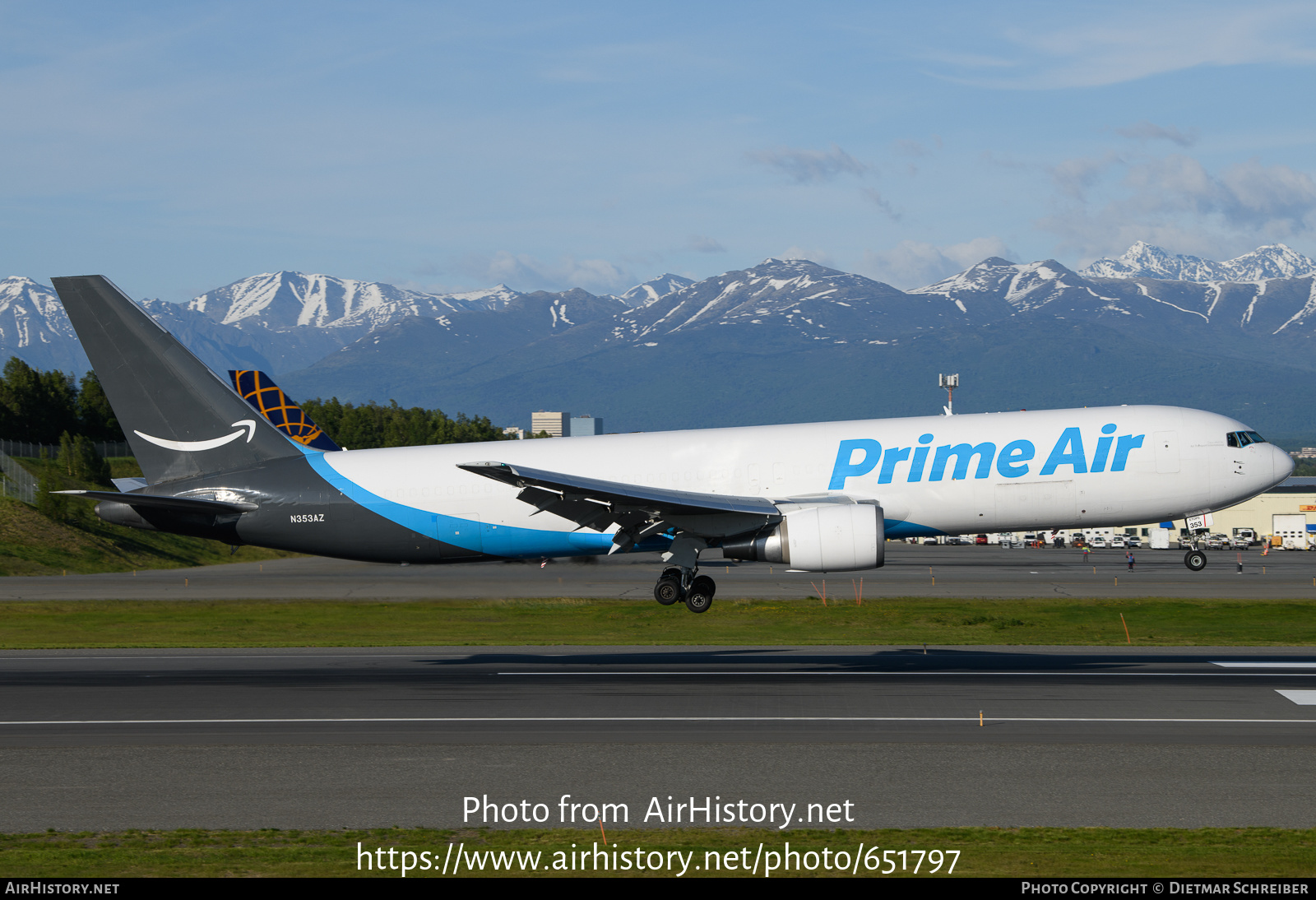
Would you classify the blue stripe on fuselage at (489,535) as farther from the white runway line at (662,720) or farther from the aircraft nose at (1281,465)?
the aircraft nose at (1281,465)

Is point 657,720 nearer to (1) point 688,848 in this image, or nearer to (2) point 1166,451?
(1) point 688,848

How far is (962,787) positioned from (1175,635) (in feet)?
94.7

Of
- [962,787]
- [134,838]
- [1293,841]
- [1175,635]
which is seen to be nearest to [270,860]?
[134,838]

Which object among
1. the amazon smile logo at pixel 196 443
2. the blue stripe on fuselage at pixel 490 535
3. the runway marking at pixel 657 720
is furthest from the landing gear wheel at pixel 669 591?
the amazon smile logo at pixel 196 443

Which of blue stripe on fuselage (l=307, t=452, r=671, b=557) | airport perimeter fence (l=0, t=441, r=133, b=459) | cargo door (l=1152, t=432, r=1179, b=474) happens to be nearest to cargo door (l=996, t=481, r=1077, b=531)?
cargo door (l=1152, t=432, r=1179, b=474)

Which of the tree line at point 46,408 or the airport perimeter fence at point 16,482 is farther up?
the tree line at point 46,408

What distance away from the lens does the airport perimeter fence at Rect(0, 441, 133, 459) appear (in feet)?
386

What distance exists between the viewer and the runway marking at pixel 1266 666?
31.9 meters

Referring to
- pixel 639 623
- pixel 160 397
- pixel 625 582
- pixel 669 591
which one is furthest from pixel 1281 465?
pixel 625 582

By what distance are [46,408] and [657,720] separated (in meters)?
126

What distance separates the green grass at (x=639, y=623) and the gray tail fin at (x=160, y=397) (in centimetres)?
1040

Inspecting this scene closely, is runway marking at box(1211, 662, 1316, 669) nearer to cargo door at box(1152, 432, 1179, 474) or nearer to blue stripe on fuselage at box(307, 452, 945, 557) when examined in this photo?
cargo door at box(1152, 432, 1179, 474)

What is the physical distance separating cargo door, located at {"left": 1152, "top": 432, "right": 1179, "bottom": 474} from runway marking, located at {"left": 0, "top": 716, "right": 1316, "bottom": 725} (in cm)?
875

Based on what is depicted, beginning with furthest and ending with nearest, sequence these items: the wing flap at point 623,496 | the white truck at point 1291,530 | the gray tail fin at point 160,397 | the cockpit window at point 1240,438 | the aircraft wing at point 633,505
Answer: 1. the white truck at point 1291,530
2. the gray tail fin at point 160,397
3. the cockpit window at point 1240,438
4. the aircraft wing at point 633,505
5. the wing flap at point 623,496
